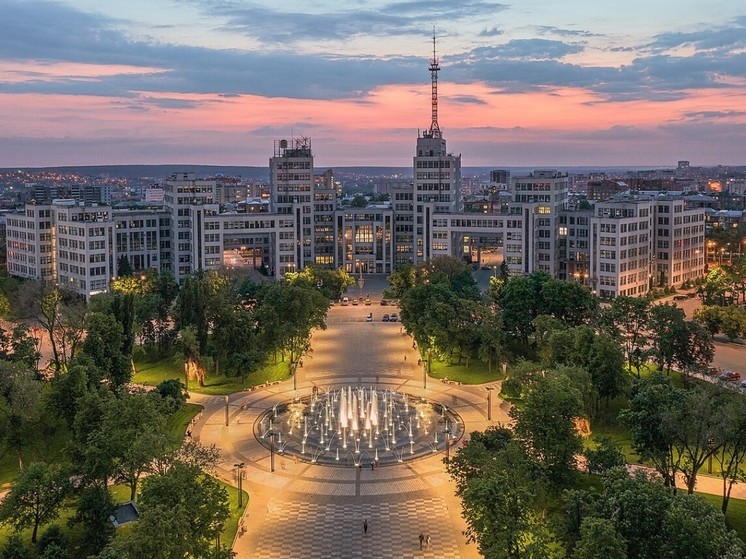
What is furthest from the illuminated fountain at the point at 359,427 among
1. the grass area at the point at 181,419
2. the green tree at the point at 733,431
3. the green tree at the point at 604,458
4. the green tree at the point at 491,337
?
the green tree at the point at 733,431

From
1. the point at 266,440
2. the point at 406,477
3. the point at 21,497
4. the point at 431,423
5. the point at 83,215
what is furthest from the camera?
the point at 83,215

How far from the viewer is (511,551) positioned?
31.8 metres

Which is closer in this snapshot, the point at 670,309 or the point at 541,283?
the point at 670,309

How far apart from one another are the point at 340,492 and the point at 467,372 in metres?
28.0

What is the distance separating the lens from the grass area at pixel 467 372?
6856 centimetres

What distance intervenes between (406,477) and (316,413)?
44.5ft

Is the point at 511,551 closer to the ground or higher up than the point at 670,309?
closer to the ground

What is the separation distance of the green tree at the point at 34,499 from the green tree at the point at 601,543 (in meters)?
25.6

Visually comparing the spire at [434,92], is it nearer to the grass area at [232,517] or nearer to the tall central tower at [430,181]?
the tall central tower at [430,181]

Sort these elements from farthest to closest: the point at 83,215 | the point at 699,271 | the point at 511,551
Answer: the point at 699,271, the point at 83,215, the point at 511,551

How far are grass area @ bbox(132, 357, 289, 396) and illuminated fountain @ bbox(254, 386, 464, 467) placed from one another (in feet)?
22.9

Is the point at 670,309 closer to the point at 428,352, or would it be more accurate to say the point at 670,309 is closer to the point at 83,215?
the point at 428,352

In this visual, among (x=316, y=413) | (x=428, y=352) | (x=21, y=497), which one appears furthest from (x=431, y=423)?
(x=21, y=497)

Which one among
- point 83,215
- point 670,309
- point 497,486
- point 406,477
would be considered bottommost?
point 406,477
